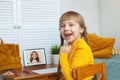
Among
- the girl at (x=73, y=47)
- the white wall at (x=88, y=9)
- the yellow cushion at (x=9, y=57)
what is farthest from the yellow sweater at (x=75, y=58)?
the white wall at (x=88, y=9)

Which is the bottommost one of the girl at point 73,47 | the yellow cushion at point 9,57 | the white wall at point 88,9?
the yellow cushion at point 9,57

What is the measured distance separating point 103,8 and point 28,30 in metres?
0.95

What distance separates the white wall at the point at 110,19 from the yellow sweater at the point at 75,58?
1.16 meters

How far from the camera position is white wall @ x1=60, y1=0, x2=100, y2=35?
2.48m

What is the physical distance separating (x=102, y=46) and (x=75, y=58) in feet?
3.32

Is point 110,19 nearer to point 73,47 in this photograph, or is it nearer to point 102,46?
point 102,46

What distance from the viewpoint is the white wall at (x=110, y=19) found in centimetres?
245

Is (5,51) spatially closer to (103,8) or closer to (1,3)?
(1,3)

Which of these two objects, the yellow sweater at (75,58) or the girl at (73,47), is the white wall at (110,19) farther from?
the yellow sweater at (75,58)

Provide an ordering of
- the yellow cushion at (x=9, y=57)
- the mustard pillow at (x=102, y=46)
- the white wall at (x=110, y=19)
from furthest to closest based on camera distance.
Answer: the white wall at (x=110, y=19) → the mustard pillow at (x=102, y=46) → the yellow cushion at (x=9, y=57)

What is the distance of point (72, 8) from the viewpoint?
8.18ft

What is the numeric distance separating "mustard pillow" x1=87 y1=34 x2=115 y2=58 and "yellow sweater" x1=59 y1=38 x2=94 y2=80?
2.82ft

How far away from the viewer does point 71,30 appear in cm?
143

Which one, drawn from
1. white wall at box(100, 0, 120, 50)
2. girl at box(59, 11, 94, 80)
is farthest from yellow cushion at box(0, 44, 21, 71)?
white wall at box(100, 0, 120, 50)
